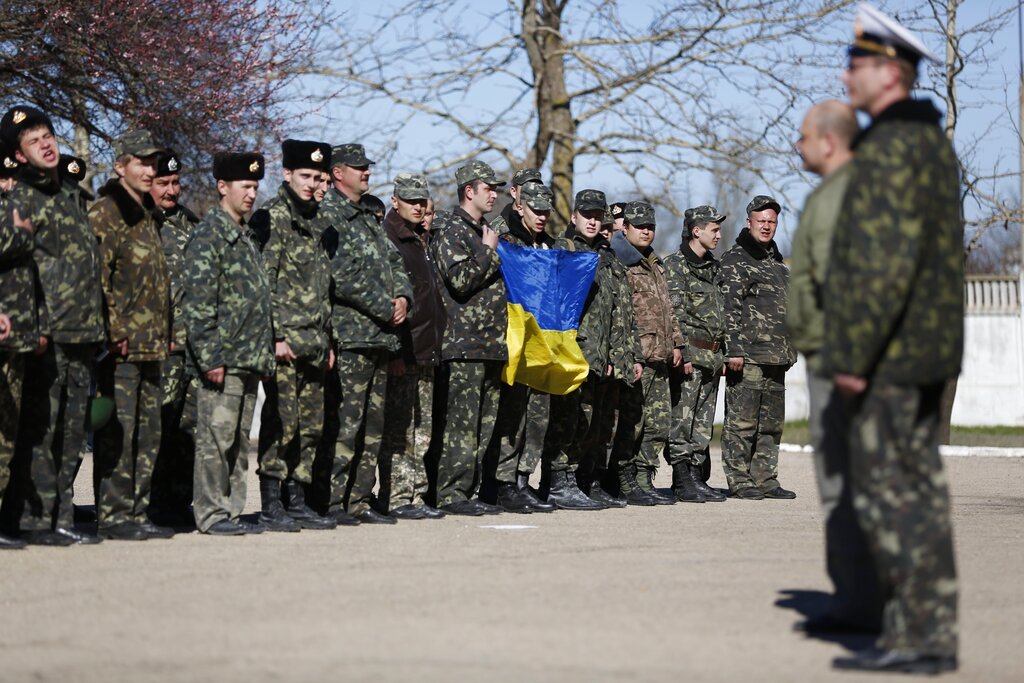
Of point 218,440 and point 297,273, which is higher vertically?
point 297,273

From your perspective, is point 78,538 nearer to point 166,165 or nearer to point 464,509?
point 166,165

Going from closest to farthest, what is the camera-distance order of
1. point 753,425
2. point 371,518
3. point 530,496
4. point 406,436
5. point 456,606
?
point 456,606 → point 371,518 → point 406,436 → point 530,496 → point 753,425

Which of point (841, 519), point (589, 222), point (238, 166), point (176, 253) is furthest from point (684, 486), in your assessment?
point (841, 519)

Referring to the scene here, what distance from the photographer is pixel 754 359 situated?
13438 millimetres

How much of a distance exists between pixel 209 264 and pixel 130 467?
1307 millimetres

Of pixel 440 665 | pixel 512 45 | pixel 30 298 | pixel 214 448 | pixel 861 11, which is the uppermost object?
pixel 512 45

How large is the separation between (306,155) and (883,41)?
5.24 m

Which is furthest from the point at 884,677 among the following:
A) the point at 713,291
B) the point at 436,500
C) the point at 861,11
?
the point at 713,291

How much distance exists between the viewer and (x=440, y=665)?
5.91 metres

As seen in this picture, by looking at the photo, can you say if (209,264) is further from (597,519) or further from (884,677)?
(884,677)

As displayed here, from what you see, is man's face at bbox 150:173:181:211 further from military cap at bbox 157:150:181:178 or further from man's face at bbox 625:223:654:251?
man's face at bbox 625:223:654:251

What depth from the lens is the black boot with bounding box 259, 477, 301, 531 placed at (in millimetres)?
10320

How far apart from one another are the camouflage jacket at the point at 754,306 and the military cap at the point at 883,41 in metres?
7.25

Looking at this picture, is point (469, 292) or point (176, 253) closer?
point (176, 253)
